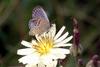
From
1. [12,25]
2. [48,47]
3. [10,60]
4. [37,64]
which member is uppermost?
[12,25]

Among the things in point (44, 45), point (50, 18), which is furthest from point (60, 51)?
point (50, 18)

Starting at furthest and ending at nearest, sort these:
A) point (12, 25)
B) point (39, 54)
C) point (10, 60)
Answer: point (12, 25), point (10, 60), point (39, 54)

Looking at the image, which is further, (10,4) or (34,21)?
(10,4)

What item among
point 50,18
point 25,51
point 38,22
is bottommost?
point 25,51

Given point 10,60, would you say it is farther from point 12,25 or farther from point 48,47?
point 48,47

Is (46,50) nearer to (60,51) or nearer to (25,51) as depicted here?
(25,51)

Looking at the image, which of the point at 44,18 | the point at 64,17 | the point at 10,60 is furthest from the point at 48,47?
the point at 64,17

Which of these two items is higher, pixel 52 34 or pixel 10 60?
pixel 10 60

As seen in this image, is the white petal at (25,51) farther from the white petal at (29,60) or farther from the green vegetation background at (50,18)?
the green vegetation background at (50,18)
